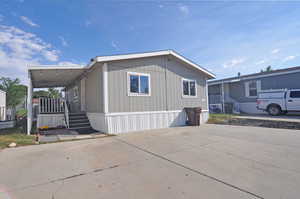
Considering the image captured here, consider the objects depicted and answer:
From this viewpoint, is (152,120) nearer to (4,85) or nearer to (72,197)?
(72,197)

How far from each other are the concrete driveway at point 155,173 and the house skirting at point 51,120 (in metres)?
5.06

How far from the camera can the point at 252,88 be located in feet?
47.9

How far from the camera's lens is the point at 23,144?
5203mm

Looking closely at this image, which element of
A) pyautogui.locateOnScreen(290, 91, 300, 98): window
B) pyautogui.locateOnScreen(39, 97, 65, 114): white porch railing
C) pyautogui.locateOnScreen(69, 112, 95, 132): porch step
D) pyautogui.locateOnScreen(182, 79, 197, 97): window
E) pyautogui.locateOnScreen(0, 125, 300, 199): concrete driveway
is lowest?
pyautogui.locateOnScreen(0, 125, 300, 199): concrete driveway

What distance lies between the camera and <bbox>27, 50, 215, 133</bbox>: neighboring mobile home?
7098mm

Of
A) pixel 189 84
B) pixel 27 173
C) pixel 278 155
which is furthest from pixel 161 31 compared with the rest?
pixel 27 173

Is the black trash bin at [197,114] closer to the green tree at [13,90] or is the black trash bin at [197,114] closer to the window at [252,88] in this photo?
the window at [252,88]

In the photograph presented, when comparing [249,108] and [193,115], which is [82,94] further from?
[249,108]

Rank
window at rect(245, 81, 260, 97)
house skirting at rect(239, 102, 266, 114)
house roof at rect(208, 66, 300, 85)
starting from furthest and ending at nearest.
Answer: house skirting at rect(239, 102, 266, 114)
window at rect(245, 81, 260, 97)
house roof at rect(208, 66, 300, 85)

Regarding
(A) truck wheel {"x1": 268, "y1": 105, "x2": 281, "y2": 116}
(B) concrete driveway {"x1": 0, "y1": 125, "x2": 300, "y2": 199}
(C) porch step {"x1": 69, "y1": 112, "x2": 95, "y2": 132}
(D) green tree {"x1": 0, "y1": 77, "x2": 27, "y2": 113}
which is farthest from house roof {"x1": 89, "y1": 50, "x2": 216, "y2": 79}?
(D) green tree {"x1": 0, "y1": 77, "x2": 27, "y2": 113}

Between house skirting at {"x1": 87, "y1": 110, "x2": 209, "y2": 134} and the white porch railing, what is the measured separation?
7.54 ft

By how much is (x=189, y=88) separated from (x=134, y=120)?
457 cm

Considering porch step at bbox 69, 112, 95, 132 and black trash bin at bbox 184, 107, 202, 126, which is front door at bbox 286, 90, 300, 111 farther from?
porch step at bbox 69, 112, 95, 132

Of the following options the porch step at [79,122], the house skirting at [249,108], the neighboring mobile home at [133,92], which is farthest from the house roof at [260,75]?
the porch step at [79,122]
